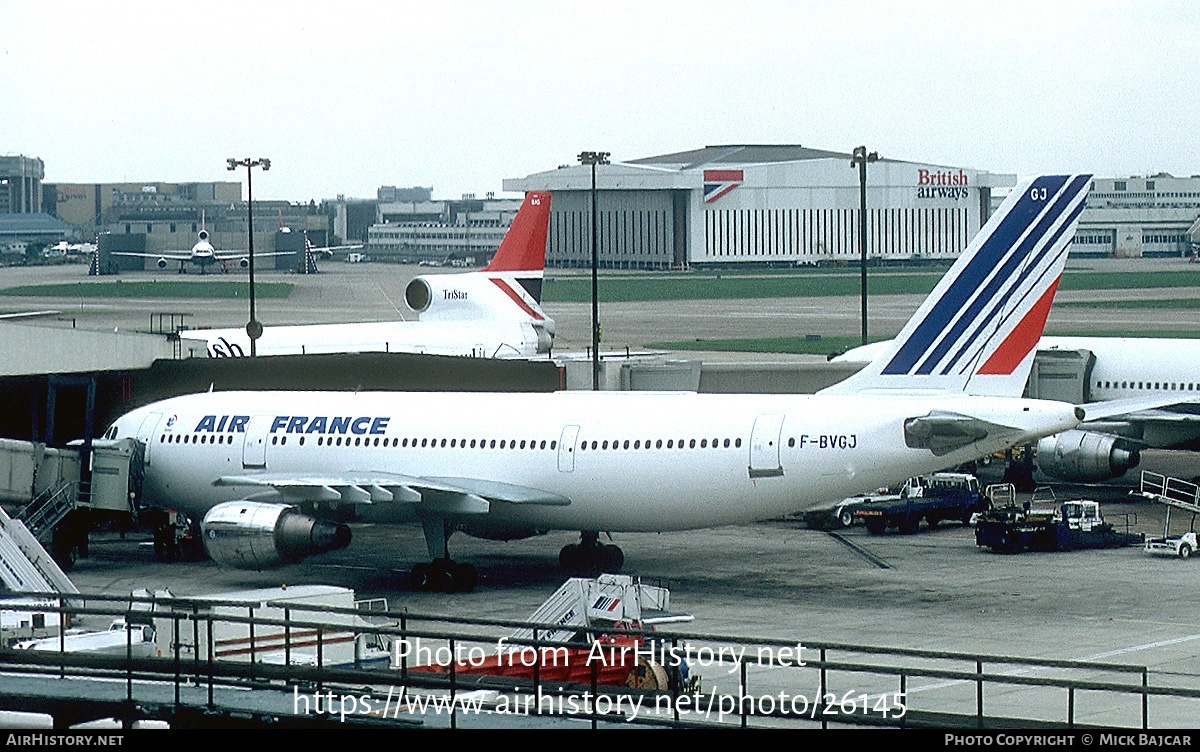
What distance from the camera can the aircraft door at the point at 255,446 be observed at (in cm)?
4700

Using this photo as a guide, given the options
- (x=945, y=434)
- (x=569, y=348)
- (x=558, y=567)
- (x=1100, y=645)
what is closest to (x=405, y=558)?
(x=558, y=567)

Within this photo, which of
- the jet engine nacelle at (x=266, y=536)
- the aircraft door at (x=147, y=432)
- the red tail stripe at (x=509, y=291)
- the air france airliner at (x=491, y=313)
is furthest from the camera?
the red tail stripe at (x=509, y=291)

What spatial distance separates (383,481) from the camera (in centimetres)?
4356

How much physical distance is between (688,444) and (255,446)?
36.1ft

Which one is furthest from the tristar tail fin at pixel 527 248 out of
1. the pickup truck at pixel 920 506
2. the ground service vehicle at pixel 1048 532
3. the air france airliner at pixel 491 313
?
the ground service vehicle at pixel 1048 532

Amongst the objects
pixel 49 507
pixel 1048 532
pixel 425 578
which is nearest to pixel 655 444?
pixel 425 578

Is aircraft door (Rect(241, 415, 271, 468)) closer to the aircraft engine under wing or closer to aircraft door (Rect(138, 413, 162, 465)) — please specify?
aircraft door (Rect(138, 413, 162, 465))

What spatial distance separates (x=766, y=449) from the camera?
41.2 metres

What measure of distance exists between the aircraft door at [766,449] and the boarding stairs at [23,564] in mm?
13620

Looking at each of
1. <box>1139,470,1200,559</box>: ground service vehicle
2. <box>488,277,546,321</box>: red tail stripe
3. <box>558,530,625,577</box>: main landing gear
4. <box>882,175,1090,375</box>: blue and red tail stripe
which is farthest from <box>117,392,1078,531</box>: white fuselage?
<box>488,277,546,321</box>: red tail stripe

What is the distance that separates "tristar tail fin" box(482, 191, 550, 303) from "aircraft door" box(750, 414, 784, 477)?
3852cm

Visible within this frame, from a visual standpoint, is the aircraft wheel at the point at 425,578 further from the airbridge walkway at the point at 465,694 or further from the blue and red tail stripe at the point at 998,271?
the airbridge walkway at the point at 465,694

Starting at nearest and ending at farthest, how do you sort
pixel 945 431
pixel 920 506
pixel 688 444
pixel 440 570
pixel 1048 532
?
pixel 945 431, pixel 688 444, pixel 440 570, pixel 1048 532, pixel 920 506

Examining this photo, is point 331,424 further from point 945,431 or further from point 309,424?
point 945,431
